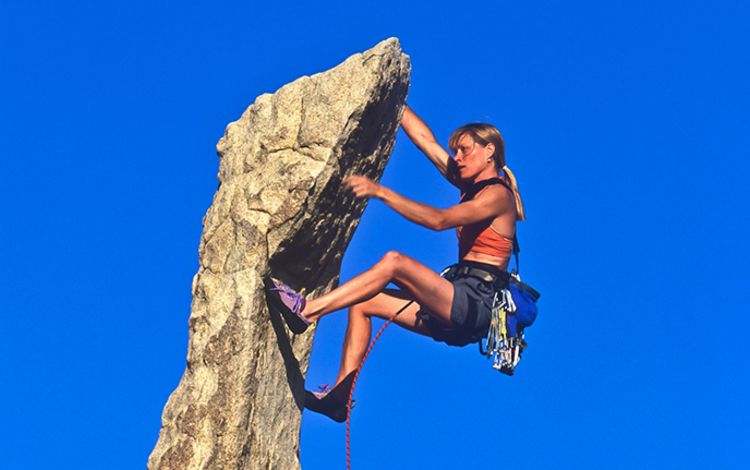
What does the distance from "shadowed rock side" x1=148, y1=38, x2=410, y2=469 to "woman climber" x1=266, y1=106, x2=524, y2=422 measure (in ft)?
0.77

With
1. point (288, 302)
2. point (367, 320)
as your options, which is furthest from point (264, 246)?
point (367, 320)

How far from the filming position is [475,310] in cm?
870

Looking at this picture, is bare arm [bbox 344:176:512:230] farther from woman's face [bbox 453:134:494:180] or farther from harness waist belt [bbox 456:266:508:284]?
harness waist belt [bbox 456:266:508:284]

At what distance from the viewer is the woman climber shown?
8.23 metres

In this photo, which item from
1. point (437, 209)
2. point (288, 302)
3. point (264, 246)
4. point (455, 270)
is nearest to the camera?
point (288, 302)

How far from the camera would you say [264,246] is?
804 centimetres

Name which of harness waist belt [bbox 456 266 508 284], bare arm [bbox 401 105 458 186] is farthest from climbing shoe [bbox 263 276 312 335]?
bare arm [bbox 401 105 458 186]

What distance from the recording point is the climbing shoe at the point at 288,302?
7934 millimetres

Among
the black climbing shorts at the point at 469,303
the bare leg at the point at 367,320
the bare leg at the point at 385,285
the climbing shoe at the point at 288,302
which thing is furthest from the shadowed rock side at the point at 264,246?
the black climbing shorts at the point at 469,303

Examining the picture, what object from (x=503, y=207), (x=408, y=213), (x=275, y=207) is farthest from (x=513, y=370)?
(x=275, y=207)

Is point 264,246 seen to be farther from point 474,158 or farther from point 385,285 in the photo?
point 474,158

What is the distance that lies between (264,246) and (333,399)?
1608 mm

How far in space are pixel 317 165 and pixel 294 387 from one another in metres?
1.75

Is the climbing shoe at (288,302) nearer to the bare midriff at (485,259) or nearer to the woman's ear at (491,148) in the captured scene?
the bare midriff at (485,259)
